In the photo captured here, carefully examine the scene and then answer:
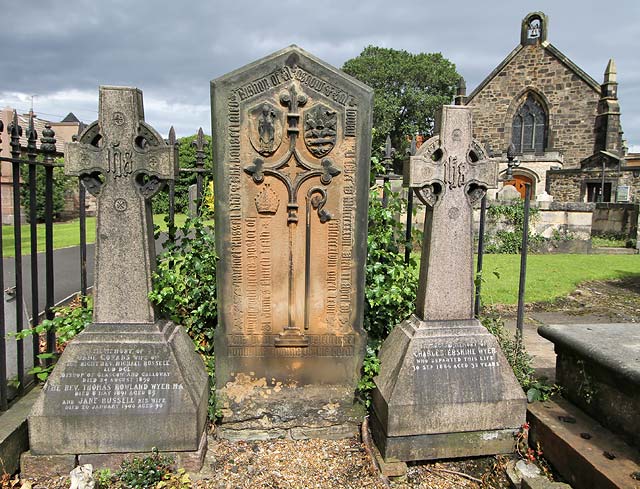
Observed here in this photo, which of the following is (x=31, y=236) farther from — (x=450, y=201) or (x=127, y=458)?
(x=450, y=201)

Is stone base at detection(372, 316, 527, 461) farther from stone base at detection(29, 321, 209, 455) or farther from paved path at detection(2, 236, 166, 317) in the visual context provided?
paved path at detection(2, 236, 166, 317)

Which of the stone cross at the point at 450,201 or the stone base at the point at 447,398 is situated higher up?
the stone cross at the point at 450,201

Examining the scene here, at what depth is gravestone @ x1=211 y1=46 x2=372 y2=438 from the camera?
128 inches

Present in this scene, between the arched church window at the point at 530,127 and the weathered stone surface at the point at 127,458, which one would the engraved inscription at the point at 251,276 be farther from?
the arched church window at the point at 530,127

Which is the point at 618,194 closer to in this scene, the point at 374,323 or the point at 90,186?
the point at 374,323

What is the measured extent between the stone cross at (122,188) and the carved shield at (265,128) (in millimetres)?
638

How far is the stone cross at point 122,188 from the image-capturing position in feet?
9.45

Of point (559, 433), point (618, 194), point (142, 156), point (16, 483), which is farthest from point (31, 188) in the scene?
point (618, 194)

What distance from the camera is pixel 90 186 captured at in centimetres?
290

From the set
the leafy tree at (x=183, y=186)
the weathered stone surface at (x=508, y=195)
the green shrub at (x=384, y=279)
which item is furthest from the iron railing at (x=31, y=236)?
the weathered stone surface at (x=508, y=195)

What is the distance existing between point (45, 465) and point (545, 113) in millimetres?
29282

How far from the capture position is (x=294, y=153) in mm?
3312

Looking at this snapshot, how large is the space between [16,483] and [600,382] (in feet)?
12.3

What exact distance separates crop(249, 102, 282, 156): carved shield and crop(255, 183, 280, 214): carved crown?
27 centimetres
